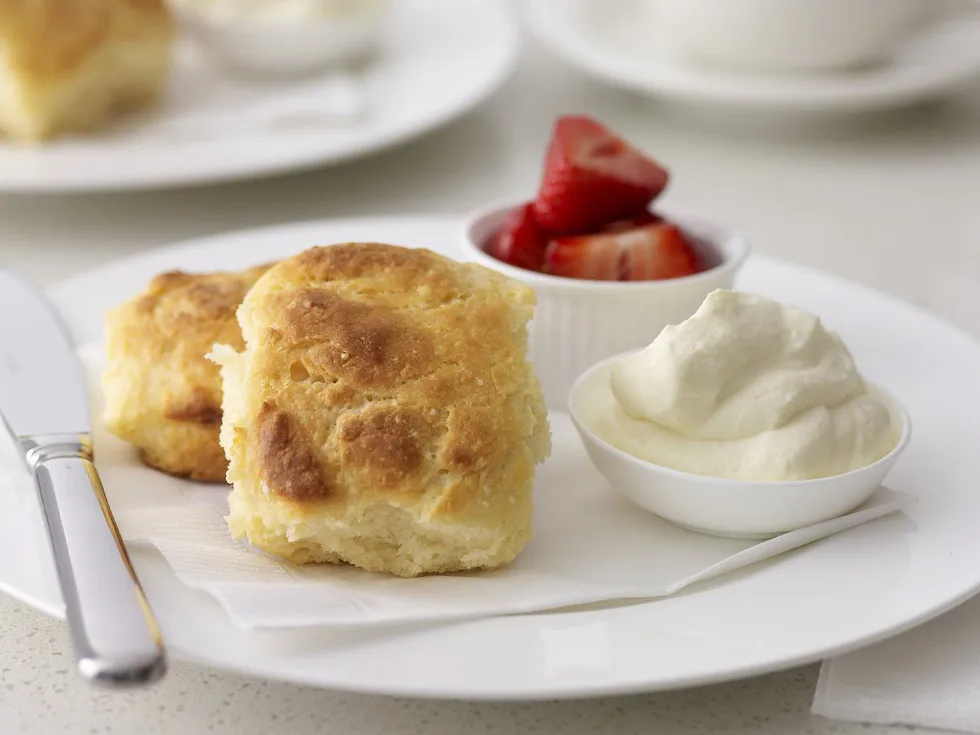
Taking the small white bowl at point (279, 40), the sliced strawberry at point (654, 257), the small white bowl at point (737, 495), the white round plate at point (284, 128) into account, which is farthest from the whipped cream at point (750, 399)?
the small white bowl at point (279, 40)

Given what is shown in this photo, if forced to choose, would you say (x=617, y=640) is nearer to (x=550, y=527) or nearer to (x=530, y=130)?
(x=550, y=527)

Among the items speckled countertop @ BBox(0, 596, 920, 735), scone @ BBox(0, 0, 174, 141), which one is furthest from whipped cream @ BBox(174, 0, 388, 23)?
speckled countertop @ BBox(0, 596, 920, 735)

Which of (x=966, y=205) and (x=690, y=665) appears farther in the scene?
(x=966, y=205)

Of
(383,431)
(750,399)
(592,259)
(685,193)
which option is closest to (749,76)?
(685,193)

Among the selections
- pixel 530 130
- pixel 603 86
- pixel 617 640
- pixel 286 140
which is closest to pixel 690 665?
pixel 617 640

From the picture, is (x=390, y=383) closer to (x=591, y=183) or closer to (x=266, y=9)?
(x=591, y=183)

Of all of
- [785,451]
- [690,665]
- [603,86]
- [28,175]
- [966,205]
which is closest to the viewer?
[690,665]
